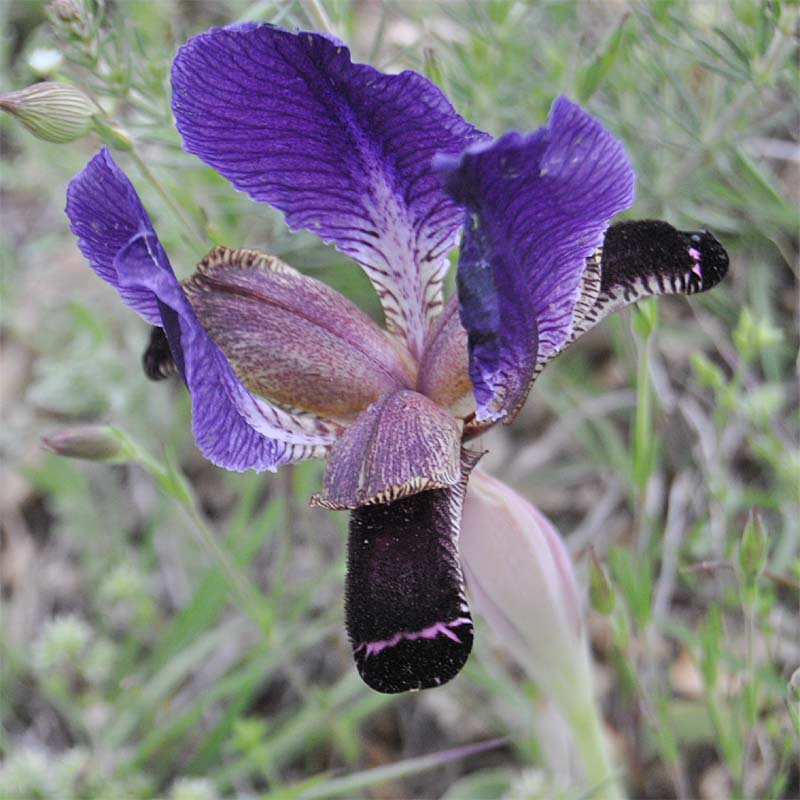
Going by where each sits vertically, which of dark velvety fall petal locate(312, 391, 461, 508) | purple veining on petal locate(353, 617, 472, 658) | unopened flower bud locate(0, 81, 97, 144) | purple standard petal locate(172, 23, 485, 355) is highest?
Answer: purple standard petal locate(172, 23, 485, 355)

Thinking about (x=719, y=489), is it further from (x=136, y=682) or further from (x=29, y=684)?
(x=29, y=684)

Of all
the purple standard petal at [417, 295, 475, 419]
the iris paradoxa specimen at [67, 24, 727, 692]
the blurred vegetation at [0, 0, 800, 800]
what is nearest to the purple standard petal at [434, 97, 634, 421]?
the iris paradoxa specimen at [67, 24, 727, 692]

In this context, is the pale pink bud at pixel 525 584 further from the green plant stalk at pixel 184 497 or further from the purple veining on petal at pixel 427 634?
the green plant stalk at pixel 184 497

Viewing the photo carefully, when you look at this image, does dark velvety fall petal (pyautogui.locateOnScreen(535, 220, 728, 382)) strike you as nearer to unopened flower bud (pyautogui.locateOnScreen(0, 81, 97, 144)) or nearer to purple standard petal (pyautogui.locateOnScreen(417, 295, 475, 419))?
purple standard petal (pyautogui.locateOnScreen(417, 295, 475, 419))

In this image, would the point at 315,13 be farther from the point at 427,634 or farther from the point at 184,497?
the point at 427,634

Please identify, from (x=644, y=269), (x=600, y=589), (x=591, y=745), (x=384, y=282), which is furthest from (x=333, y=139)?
(x=591, y=745)
